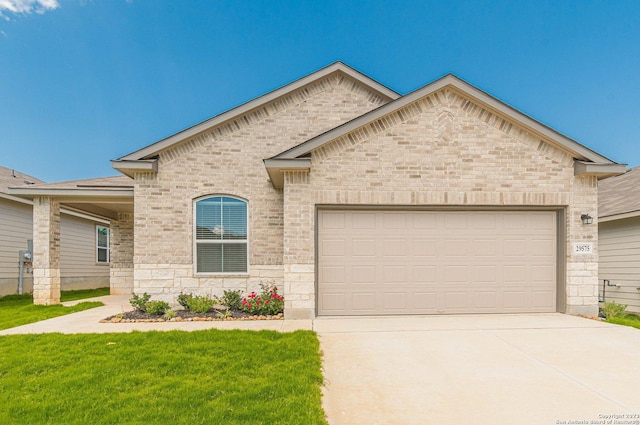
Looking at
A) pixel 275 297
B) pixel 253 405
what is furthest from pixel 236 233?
pixel 253 405

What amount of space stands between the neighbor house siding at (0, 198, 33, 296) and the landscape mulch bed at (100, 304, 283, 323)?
8.50 meters

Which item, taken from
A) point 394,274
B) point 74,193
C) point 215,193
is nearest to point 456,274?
point 394,274

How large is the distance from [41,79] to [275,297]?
25.1m

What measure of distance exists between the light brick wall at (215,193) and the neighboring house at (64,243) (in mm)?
4806

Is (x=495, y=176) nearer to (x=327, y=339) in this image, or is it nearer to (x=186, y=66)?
(x=327, y=339)

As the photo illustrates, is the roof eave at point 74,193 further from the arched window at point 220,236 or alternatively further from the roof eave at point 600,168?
the roof eave at point 600,168

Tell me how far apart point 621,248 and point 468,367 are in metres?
9.90

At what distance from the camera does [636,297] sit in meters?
10.4

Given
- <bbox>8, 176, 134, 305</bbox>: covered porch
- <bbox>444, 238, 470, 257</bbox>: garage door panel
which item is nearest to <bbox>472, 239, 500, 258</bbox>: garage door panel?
<bbox>444, 238, 470, 257</bbox>: garage door panel

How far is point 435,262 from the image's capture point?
26.3ft

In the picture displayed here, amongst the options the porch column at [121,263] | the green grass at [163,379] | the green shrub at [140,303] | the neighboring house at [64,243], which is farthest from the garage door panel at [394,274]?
the neighboring house at [64,243]

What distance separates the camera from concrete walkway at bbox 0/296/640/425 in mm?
3557

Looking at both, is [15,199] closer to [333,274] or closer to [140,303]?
[140,303]

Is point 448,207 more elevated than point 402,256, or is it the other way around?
point 448,207
